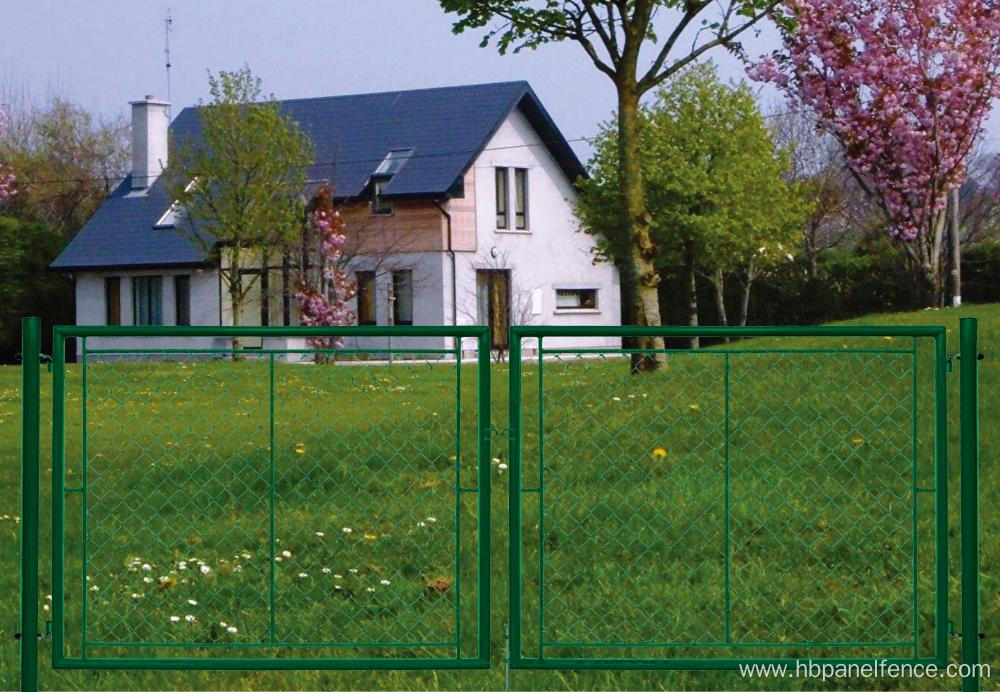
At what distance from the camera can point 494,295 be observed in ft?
124

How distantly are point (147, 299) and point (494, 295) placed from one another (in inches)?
362

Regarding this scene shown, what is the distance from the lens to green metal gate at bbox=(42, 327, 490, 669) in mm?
6055

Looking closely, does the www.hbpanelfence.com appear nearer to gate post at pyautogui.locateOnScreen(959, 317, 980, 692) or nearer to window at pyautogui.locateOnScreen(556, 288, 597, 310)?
gate post at pyautogui.locateOnScreen(959, 317, 980, 692)

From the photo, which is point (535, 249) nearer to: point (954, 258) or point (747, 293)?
point (747, 293)

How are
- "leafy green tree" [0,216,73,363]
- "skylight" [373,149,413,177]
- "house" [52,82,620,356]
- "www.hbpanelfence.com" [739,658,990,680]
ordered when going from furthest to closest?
"leafy green tree" [0,216,73,363] → "skylight" [373,149,413,177] → "house" [52,82,620,356] → "www.hbpanelfence.com" [739,658,990,680]

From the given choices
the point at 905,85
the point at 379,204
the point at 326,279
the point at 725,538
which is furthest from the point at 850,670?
the point at 379,204

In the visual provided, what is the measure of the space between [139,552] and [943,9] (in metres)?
19.4

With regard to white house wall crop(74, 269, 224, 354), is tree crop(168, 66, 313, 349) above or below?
above

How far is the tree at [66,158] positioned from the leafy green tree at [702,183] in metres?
21.6

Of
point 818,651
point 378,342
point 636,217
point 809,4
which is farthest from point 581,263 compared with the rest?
point 818,651

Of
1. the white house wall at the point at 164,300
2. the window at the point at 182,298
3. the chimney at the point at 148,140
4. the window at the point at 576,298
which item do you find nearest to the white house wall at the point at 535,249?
→ the window at the point at 576,298

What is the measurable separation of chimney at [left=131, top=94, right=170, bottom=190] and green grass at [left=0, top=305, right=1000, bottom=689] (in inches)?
1129

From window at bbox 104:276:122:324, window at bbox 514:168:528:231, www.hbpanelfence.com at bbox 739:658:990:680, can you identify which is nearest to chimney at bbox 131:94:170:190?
window at bbox 104:276:122:324

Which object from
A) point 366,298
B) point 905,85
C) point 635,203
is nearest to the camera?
point 635,203
